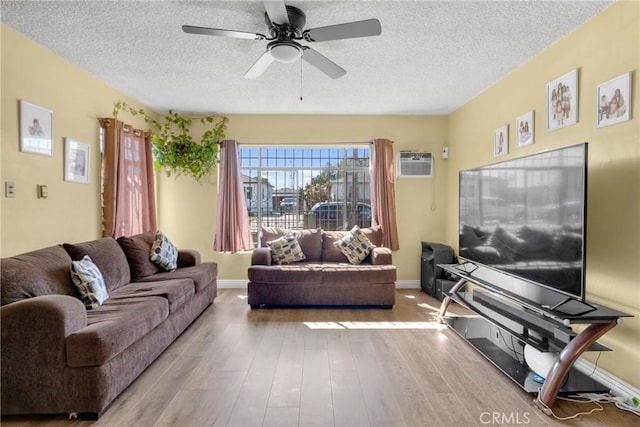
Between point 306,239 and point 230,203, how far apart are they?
1236mm

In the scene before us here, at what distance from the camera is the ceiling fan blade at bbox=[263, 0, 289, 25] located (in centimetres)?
201

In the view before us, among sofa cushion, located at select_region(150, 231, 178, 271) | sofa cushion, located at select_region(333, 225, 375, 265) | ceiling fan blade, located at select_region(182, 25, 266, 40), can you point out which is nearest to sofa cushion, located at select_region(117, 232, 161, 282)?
sofa cushion, located at select_region(150, 231, 178, 271)

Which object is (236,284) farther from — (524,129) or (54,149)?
(524,129)

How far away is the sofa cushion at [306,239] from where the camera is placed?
4.71 meters

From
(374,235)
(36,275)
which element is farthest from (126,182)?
(374,235)

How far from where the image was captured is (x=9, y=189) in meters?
2.67

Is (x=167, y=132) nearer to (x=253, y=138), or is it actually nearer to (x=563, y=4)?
(x=253, y=138)

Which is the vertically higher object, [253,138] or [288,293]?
[253,138]

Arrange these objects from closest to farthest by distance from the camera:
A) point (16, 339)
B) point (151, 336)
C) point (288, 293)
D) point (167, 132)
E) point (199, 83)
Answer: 1. point (16, 339)
2. point (151, 336)
3. point (199, 83)
4. point (288, 293)
5. point (167, 132)

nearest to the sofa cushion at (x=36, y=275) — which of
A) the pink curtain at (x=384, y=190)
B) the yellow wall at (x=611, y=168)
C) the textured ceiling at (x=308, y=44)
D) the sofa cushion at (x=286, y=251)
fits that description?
the textured ceiling at (x=308, y=44)

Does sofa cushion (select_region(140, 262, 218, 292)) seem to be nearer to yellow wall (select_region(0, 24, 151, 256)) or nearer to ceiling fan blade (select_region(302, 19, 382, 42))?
yellow wall (select_region(0, 24, 151, 256))

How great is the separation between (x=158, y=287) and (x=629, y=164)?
3.70 m

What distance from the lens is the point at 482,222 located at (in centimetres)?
320

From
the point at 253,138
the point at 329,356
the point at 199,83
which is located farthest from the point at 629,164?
the point at 253,138
